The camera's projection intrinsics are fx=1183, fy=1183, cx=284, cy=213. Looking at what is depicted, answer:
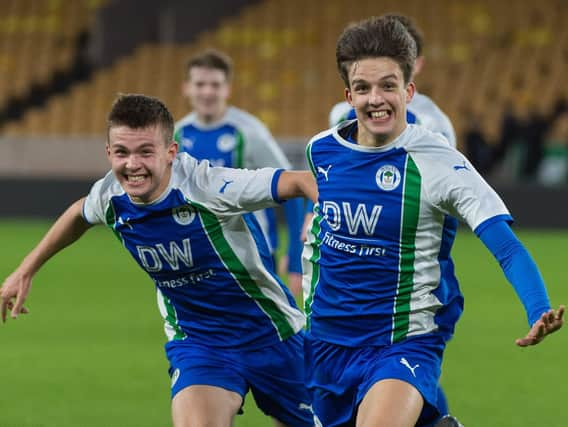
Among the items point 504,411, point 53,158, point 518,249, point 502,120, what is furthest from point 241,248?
point 53,158

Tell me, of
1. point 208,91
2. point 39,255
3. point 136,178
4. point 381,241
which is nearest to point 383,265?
point 381,241

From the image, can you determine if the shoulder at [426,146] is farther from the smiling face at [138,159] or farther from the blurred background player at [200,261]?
the smiling face at [138,159]

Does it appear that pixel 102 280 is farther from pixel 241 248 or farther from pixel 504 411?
pixel 241 248

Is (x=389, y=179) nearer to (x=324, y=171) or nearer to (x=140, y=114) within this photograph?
(x=324, y=171)

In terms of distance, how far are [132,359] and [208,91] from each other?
1781 millimetres

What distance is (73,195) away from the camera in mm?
16156

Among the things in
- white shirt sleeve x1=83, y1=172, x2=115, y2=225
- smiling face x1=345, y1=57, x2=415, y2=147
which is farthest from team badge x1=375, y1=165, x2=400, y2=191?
white shirt sleeve x1=83, y1=172, x2=115, y2=225

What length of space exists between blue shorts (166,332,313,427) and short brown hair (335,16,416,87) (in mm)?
1197

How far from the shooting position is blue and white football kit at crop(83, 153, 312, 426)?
4.55m

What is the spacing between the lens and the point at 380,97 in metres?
4.04

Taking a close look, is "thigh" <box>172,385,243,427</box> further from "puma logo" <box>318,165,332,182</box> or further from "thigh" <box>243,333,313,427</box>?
"puma logo" <box>318,165,332,182</box>

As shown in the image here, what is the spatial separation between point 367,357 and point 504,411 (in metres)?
2.23

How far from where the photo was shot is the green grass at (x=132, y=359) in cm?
609

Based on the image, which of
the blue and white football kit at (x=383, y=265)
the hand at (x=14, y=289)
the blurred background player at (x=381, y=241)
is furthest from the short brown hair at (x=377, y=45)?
the hand at (x=14, y=289)
